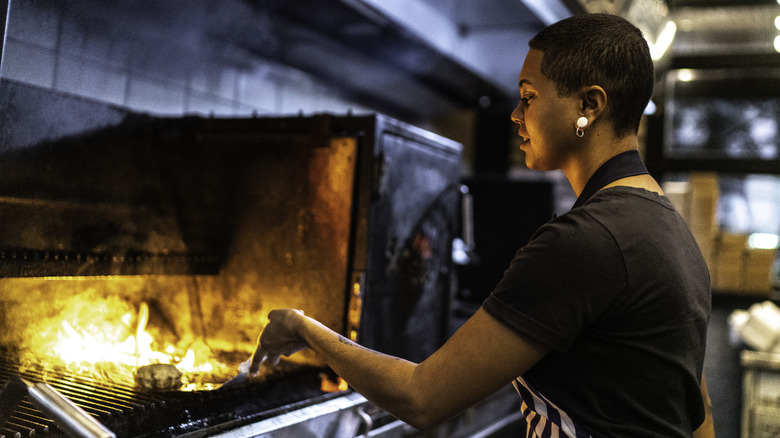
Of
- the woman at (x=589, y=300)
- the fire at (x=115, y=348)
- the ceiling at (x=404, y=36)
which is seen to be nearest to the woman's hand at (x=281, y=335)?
the woman at (x=589, y=300)

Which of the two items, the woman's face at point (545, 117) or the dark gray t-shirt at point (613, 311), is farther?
the woman's face at point (545, 117)

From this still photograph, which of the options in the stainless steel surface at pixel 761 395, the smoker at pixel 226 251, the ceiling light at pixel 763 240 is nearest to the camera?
the smoker at pixel 226 251

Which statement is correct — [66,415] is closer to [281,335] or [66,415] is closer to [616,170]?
[281,335]

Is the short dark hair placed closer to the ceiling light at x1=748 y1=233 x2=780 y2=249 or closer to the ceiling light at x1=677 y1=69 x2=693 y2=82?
the ceiling light at x1=748 y1=233 x2=780 y2=249

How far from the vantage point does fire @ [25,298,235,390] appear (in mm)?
1646

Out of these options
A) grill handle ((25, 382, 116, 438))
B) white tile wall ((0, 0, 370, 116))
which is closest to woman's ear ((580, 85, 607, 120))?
grill handle ((25, 382, 116, 438))

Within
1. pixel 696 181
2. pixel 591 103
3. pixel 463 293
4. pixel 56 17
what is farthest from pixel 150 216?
pixel 696 181

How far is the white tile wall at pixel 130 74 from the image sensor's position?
1.86 meters

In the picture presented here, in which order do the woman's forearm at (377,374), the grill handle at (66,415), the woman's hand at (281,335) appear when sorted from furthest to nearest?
the woman's hand at (281,335) < the woman's forearm at (377,374) < the grill handle at (66,415)

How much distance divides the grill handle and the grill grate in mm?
179

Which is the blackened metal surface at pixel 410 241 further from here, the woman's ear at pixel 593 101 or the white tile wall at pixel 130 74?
the white tile wall at pixel 130 74

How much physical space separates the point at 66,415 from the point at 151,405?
1.35ft

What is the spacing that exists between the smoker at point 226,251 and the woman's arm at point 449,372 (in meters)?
0.46

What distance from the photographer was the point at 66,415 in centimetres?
96
